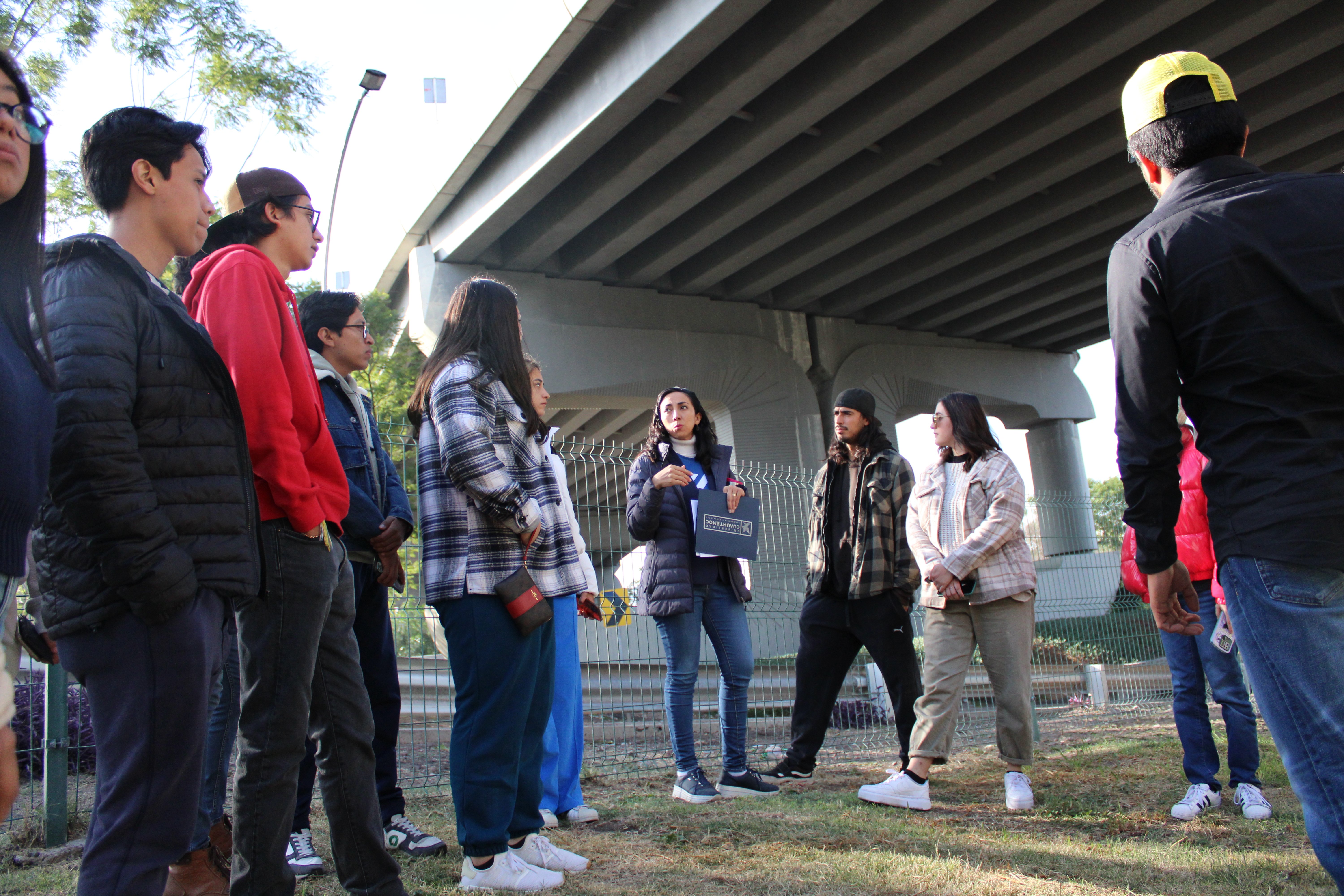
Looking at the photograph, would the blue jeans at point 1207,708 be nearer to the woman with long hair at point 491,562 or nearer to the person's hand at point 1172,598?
the person's hand at point 1172,598

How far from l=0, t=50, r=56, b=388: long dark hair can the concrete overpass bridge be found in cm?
861

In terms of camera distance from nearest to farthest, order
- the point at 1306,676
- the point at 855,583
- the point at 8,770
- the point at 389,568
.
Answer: the point at 8,770, the point at 1306,676, the point at 389,568, the point at 855,583

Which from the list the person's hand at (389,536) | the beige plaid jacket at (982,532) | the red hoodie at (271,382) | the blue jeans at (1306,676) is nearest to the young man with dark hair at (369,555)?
the person's hand at (389,536)

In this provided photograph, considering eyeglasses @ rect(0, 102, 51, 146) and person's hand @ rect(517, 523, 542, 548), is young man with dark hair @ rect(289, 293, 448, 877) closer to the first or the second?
person's hand @ rect(517, 523, 542, 548)

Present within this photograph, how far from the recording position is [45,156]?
4.96 feet

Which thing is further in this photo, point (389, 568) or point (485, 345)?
point (389, 568)

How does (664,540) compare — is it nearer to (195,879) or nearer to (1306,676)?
(195,879)

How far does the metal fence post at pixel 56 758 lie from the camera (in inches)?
157

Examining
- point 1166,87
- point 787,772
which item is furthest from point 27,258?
point 787,772

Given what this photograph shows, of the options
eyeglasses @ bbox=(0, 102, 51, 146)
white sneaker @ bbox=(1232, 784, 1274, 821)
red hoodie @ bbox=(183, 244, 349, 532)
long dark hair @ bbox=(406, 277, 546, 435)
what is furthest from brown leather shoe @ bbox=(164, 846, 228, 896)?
white sneaker @ bbox=(1232, 784, 1274, 821)

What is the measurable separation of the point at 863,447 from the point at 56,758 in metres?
4.22

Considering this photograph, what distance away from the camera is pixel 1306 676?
1763 millimetres

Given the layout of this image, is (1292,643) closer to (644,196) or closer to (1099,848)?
(1099,848)

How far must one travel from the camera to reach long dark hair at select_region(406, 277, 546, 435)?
3.15 metres
